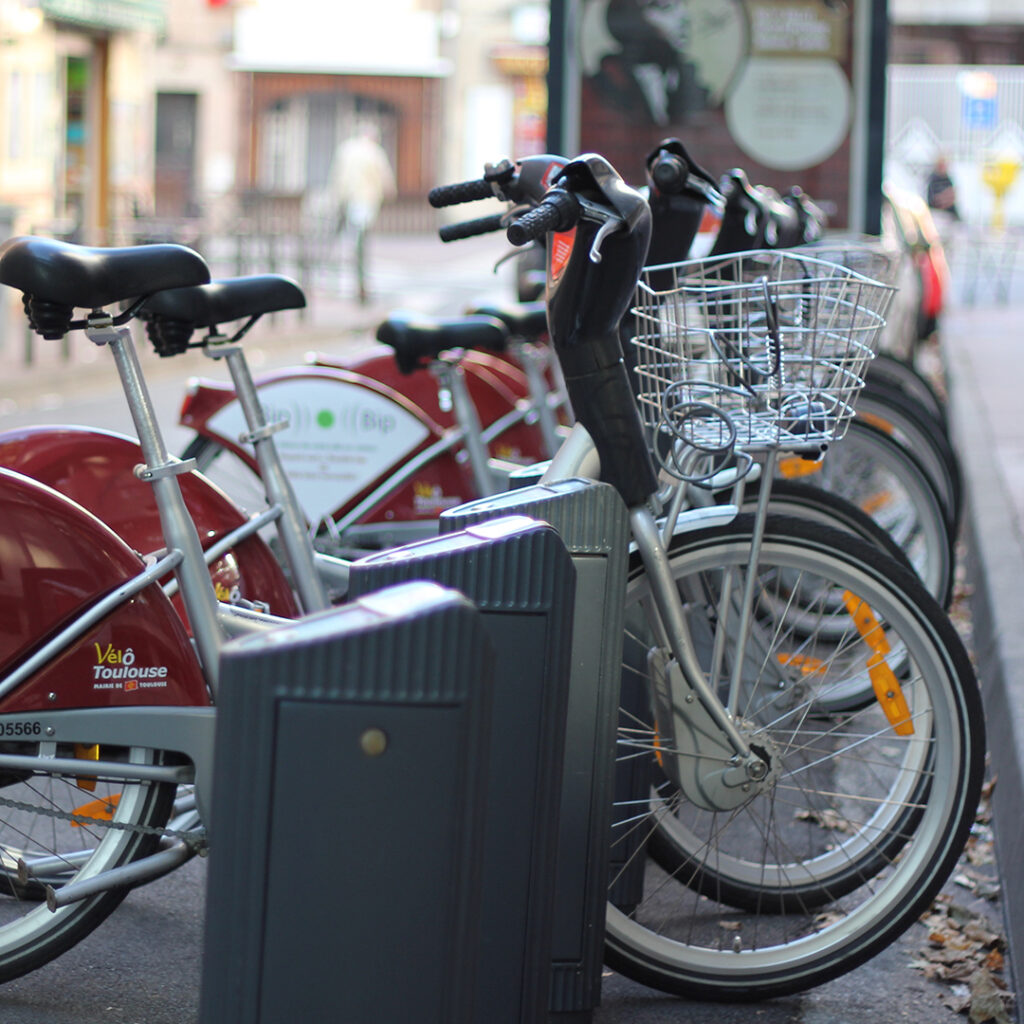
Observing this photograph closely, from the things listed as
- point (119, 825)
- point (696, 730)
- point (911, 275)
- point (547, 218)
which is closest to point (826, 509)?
point (696, 730)

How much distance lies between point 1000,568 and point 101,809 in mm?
3479

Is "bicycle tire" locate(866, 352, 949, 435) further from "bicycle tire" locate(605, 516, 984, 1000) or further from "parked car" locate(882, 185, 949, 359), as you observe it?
"bicycle tire" locate(605, 516, 984, 1000)

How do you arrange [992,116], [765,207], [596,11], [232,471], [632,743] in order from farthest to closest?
1. [992,116]
2. [596,11]
3. [232,471]
4. [765,207]
5. [632,743]

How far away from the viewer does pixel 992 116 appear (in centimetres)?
2847

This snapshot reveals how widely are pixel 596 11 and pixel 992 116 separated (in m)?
22.3

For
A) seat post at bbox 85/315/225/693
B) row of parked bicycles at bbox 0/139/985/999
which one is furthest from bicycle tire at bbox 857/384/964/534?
seat post at bbox 85/315/225/693

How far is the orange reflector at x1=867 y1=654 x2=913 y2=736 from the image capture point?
3135mm

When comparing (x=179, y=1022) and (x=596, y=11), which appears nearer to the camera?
(x=179, y=1022)

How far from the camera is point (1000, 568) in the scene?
550cm

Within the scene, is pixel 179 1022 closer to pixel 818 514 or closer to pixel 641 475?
pixel 641 475

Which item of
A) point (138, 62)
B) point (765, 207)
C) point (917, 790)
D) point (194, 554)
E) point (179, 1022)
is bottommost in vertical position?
point (179, 1022)

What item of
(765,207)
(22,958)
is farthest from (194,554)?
(765,207)

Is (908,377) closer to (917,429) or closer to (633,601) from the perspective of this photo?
(917,429)

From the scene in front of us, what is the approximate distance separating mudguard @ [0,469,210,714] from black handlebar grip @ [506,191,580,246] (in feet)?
2.92
